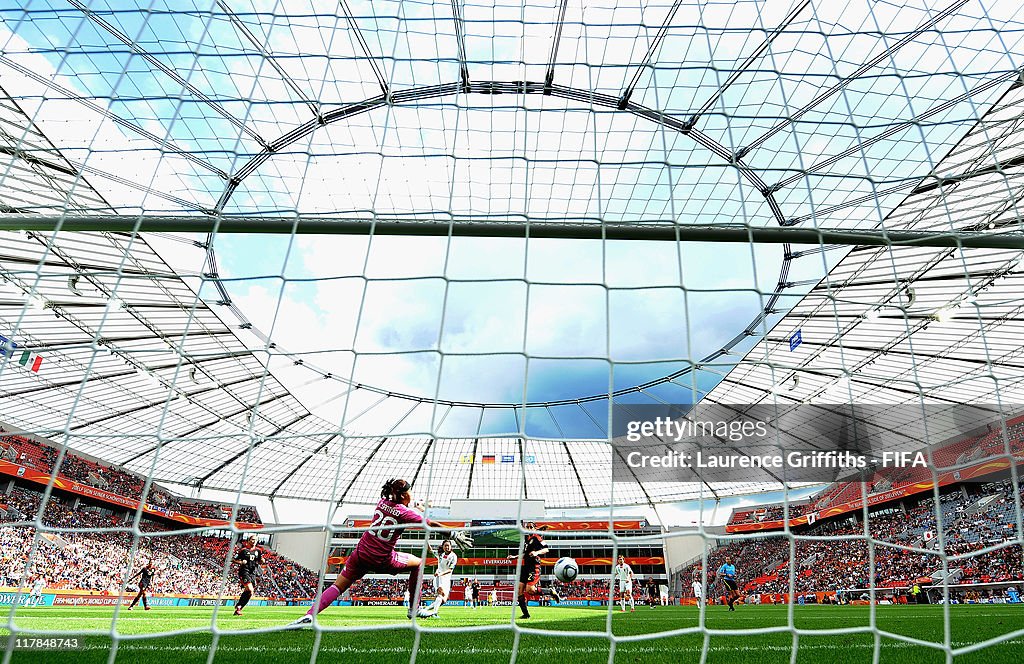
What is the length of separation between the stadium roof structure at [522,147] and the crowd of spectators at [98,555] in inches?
298

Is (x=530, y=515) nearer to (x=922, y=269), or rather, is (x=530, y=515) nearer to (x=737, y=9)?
(x=922, y=269)

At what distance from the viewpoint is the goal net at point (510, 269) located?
4176 millimetres

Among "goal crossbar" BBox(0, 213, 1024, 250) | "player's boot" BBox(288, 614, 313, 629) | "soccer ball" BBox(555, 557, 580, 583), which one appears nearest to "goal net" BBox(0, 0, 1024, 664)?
"goal crossbar" BBox(0, 213, 1024, 250)

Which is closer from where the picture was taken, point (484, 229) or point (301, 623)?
point (301, 623)

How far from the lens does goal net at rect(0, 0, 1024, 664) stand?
13.7 feet

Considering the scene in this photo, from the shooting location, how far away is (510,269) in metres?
11.1

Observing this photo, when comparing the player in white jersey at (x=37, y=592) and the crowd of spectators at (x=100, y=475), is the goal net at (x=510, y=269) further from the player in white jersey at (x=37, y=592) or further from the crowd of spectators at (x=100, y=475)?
the crowd of spectators at (x=100, y=475)

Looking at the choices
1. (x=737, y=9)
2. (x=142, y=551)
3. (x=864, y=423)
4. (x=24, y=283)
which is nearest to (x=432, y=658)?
(x=737, y=9)

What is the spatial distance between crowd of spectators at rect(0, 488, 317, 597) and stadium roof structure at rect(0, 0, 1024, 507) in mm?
7560

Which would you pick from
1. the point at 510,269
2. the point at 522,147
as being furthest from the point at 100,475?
the point at 522,147

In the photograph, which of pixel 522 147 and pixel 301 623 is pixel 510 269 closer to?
pixel 522 147

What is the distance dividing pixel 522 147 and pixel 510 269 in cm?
328

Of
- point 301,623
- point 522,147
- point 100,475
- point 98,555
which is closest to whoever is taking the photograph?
point 301,623

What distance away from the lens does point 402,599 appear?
28.7m
